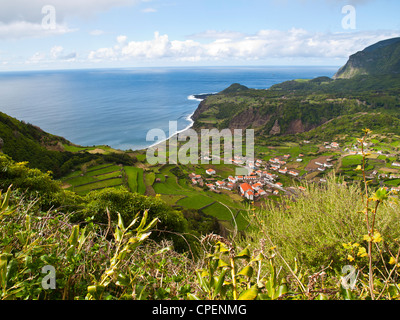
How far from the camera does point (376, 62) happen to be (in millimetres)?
148125

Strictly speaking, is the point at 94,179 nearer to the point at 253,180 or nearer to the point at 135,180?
the point at 135,180

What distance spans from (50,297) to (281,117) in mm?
83567

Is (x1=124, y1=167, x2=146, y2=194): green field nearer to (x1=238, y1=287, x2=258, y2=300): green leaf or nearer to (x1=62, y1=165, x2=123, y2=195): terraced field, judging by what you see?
(x1=62, y1=165, x2=123, y2=195): terraced field

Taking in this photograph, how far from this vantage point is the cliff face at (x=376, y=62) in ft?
445

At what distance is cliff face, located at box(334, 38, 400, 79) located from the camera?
135500 mm

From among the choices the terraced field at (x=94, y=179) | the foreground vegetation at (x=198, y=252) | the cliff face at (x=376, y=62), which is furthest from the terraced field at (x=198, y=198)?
the cliff face at (x=376, y=62)

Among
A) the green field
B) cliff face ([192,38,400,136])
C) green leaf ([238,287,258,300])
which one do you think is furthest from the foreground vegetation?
cliff face ([192,38,400,136])

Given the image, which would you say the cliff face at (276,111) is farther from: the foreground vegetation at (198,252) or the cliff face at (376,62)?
the foreground vegetation at (198,252)

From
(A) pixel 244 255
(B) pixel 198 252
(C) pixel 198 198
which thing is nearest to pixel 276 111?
(C) pixel 198 198

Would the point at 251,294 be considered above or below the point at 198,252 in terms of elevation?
above

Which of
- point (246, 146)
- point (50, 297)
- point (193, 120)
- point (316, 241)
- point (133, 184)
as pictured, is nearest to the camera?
point (50, 297)
